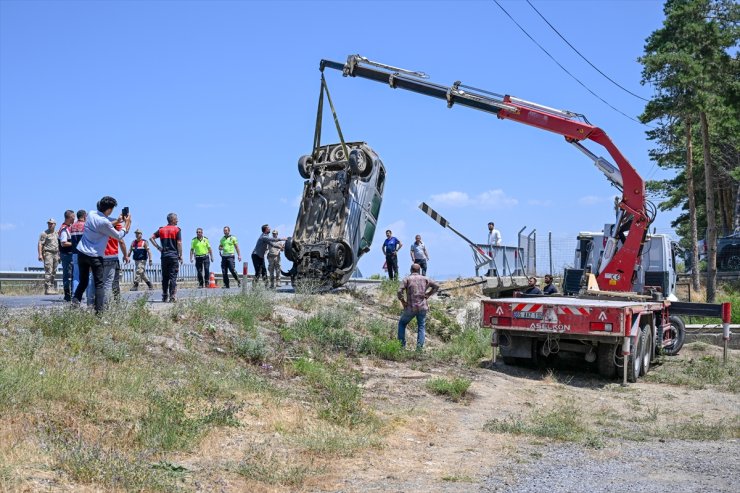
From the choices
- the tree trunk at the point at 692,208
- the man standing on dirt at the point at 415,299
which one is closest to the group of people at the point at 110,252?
the man standing on dirt at the point at 415,299

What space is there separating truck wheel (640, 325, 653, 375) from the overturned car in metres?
6.99

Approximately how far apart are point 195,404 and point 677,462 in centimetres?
491

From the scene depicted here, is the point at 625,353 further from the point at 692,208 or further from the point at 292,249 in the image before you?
the point at 692,208

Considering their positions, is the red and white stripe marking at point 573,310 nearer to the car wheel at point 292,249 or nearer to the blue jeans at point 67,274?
the car wheel at point 292,249

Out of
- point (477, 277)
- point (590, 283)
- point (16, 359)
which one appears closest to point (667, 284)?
point (590, 283)

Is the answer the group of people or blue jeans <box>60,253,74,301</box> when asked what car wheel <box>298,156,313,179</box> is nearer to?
the group of people

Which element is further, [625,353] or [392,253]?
[392,253]

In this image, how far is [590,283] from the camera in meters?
16.5

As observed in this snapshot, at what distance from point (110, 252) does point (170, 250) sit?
208 centimetres

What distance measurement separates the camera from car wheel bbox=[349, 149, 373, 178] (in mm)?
19797

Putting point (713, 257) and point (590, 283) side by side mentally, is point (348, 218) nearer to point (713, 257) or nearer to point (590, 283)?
point (590, 283)

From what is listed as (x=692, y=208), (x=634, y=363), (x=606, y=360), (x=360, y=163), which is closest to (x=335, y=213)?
(x=360, y=163)

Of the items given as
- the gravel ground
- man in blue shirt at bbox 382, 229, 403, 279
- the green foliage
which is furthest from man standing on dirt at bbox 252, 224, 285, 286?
the gravel ground

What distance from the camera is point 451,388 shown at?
12070 mm
